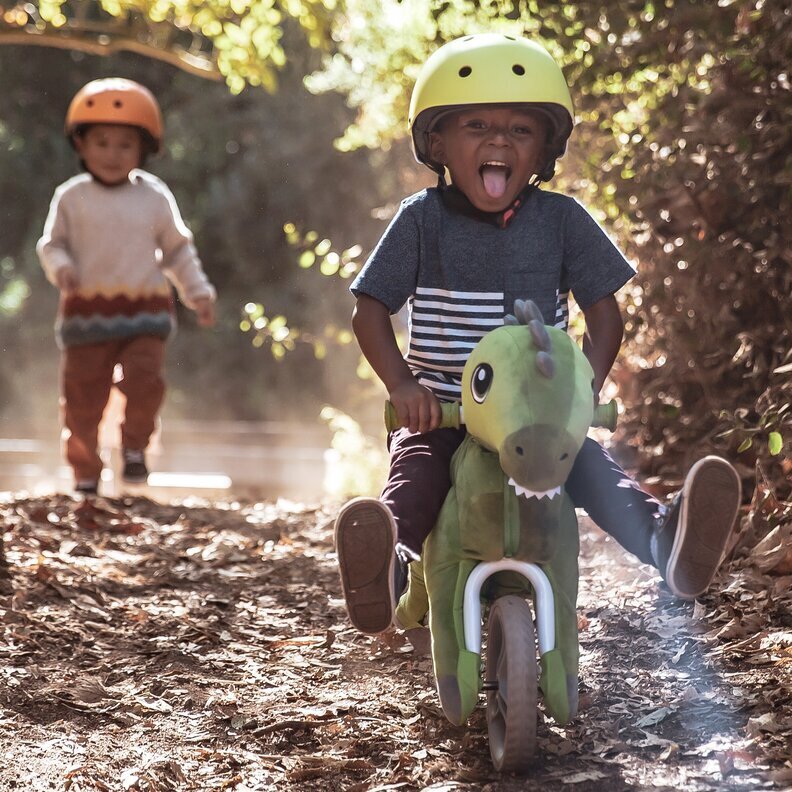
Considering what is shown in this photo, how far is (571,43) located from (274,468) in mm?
12012

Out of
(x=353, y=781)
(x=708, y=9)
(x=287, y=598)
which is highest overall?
(x=708, y=9)

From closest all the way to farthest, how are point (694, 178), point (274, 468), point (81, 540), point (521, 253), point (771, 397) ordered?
point (521, 253), point (771, 397), point (694, 178), point (81, 540), point (274, 468)

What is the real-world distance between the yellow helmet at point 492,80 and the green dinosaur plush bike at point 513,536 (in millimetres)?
663

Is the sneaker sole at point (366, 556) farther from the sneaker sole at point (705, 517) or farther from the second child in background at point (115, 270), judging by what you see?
the second child in background at point (115, 270)

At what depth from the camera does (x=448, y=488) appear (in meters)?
3.02

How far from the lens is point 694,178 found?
17.3ft

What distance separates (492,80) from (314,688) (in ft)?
6.00

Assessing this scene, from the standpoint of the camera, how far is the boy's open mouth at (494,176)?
10.6ft

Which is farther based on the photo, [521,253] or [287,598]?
[287,598]

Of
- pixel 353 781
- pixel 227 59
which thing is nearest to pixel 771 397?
pixel 353 781

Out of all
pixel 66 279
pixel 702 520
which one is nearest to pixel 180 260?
pixel 66 279

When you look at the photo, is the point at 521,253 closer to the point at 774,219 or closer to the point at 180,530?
the point at 774,219

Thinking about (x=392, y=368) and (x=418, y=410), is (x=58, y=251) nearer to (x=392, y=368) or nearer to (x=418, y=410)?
(x=392, y=368)

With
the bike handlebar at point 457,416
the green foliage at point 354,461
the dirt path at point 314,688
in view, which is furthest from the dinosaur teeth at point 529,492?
the green foliage at point 354,461
